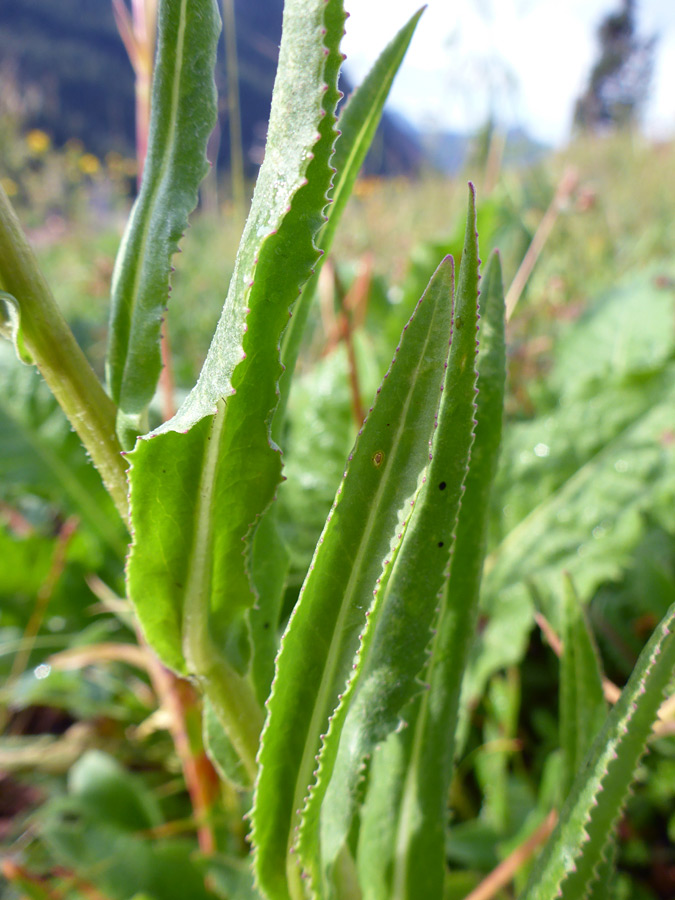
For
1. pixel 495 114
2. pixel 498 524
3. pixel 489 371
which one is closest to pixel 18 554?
pixel 498 524

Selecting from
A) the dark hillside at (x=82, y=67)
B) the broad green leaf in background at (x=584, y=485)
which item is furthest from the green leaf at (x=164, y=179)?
the dark hillside at (x=82, y=67)

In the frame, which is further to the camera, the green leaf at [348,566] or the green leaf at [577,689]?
the green leaf at [577,689]

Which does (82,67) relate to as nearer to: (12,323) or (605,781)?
(12,323)

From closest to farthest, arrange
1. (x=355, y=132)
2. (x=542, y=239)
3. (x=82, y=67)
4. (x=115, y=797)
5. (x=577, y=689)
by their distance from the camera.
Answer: (x=355, y=132) < (x=577, y=689) < (x=115, y=797) < (x=542, y=239) < (x=82, y=67)

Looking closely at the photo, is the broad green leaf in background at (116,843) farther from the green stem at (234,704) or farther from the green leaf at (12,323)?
the green leaf at (12,323)

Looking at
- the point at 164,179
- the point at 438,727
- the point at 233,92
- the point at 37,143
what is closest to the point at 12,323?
the point at 164,179

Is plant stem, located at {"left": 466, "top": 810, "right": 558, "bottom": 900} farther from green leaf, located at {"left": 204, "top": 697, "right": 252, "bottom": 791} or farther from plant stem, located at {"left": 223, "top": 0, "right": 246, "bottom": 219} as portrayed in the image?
plant stem, located at {"left": 223, "top": 0, "right": 246, "bottom": 219}
